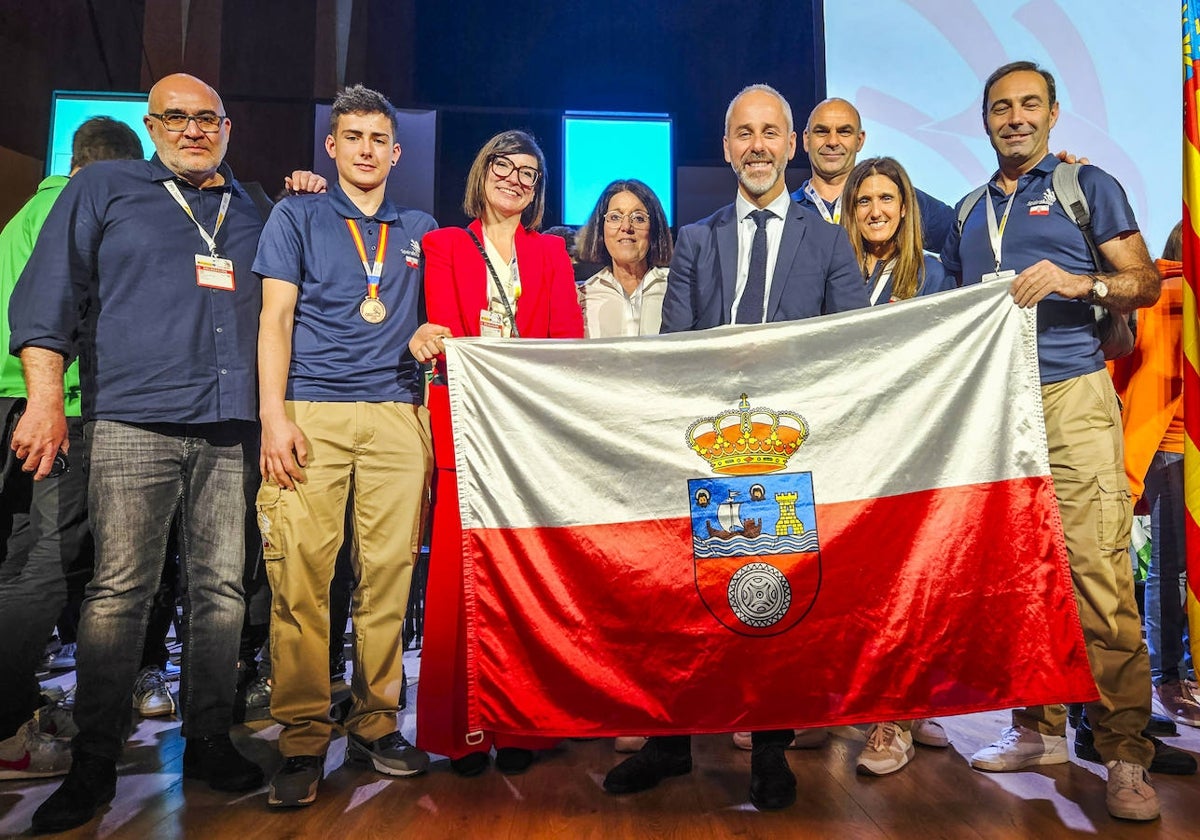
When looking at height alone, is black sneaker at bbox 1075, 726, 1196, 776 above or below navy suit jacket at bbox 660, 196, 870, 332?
below

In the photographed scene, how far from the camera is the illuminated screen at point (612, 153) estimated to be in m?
6.02

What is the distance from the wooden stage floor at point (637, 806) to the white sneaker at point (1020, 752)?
31 mm

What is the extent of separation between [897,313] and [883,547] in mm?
595

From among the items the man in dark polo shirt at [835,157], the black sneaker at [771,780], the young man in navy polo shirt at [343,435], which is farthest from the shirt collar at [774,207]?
the black sneaker at [771,780]

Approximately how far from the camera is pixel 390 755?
231cm

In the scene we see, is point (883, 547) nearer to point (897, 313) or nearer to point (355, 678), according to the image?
point (897, 313)

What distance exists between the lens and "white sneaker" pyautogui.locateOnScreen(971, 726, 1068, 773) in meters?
2.34

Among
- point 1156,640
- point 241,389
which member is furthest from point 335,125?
point 1156,640

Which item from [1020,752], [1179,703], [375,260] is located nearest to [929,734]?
[1020,752]

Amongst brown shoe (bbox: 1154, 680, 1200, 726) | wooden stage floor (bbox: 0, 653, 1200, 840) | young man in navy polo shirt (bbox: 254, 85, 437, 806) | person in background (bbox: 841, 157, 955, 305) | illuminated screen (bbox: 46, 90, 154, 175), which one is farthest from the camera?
illuminated screen (bbox: 46, 90, 154, 175)

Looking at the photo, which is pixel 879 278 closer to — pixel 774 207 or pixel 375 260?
pixel 774 207

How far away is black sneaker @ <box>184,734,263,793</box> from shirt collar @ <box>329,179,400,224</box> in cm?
148

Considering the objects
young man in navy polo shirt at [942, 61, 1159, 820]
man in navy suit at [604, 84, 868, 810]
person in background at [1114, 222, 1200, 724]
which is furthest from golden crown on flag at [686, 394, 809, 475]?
person in background at [1114, 222, 1200, 724]

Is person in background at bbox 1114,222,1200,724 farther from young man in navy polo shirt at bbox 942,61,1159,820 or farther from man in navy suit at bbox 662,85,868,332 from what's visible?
man in navy suit at bbox 662,85,868,332
